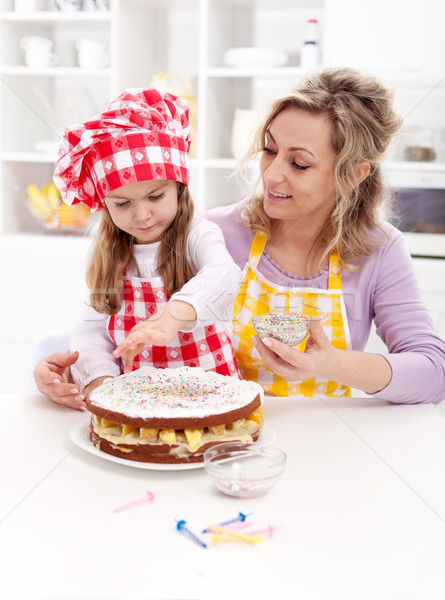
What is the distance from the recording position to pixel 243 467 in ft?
2.46

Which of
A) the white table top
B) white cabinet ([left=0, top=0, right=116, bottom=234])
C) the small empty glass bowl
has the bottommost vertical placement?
the white table top

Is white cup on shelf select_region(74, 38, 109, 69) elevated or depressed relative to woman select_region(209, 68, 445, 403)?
elevated

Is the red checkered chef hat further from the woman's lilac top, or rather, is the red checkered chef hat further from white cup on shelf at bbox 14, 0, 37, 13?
white cup on shelf at bbox 14, 0, 37, 13

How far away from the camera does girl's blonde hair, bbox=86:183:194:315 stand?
109 cm

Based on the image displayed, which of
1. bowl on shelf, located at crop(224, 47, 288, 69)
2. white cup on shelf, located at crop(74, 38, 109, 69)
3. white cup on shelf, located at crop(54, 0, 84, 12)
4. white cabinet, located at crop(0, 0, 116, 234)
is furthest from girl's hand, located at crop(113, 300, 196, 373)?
white cup on shelf, located at crop(54, 0, 84, 12)

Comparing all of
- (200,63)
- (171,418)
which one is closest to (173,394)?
(171,418)

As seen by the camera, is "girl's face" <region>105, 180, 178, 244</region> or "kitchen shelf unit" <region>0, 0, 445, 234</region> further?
"kitchen shelf unit" <region>0, 0, 445, 234</region>

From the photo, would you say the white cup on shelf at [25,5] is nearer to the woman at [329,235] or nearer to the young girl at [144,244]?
the woman at [329,235]

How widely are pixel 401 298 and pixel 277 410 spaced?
37 centimetres

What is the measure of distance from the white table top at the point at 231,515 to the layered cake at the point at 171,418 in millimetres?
29

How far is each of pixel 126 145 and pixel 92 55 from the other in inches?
52.9

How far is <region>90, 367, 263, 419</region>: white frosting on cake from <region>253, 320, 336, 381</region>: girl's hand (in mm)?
58

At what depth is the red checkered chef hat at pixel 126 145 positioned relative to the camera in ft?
3.20

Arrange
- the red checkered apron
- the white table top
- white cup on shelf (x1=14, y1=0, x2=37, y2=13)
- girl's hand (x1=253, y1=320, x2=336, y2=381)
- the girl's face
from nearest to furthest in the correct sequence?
1. the white table top
2. girl's hand (x1=253, y1=320, x2=336, y2=381)
3. the girl's face
4. the red checkered apron
5. white cup on shelf (x1=14, y1=0, x2=37, y2=13)
